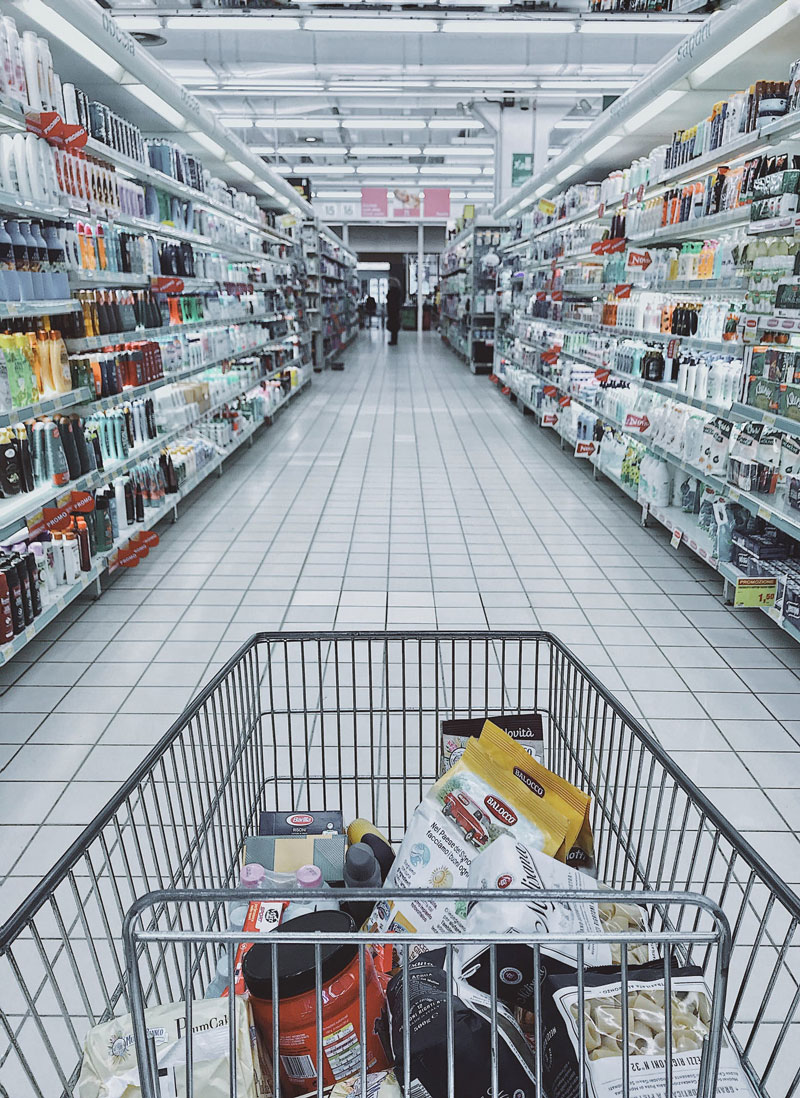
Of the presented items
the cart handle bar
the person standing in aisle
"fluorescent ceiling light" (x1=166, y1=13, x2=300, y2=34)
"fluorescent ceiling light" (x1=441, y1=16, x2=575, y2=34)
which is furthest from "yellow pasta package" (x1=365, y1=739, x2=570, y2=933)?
the person standing in aisle

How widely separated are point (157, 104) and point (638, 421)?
4160 millimetres

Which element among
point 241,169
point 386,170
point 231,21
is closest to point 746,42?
point 231,21

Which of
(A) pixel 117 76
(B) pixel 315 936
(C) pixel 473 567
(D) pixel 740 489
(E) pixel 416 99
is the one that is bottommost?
(C) pixel 473 567

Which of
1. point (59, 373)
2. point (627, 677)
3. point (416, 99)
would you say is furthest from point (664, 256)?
point (416, 99)

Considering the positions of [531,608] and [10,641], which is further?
[531,608]

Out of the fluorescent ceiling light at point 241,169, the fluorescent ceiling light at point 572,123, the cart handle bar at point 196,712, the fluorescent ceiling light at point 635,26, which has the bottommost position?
the cart handle bar at point 196,712

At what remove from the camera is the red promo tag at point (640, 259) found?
20.6ft

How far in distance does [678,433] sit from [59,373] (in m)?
3.77

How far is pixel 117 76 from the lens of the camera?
5.04 m

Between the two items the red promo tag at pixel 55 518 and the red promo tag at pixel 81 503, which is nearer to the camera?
the red promo tag at pixel 55 518

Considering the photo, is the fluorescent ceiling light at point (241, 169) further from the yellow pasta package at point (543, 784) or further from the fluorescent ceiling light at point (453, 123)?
the yellow pasta package at point (543, 784)

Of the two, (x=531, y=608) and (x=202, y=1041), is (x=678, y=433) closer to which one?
(x=531, y=608)

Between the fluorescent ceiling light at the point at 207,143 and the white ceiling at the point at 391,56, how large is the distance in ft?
3.53

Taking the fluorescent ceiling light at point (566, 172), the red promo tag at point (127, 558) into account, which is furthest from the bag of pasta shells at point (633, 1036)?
the fluorescent ceiling light at point (566, 172)
